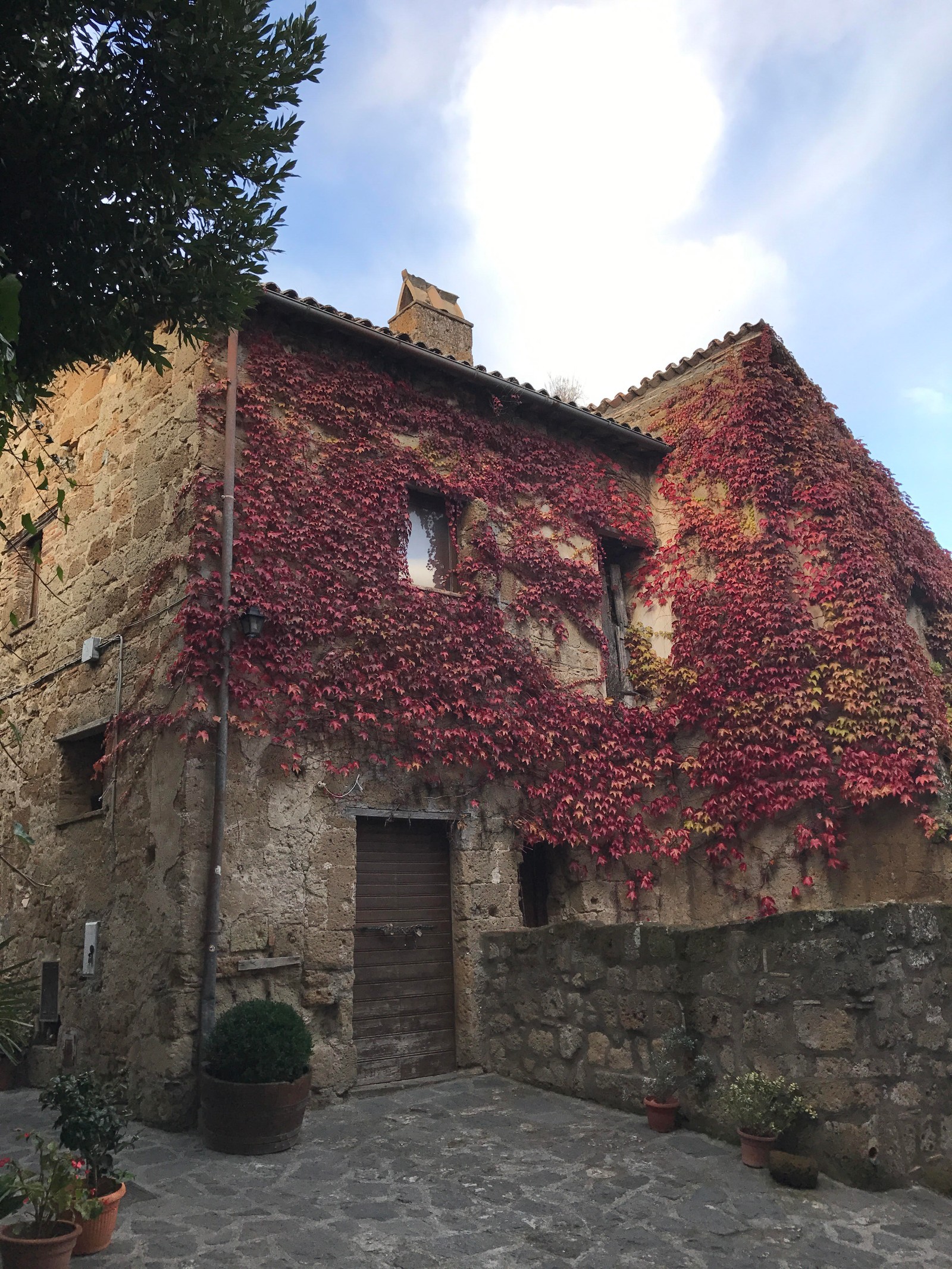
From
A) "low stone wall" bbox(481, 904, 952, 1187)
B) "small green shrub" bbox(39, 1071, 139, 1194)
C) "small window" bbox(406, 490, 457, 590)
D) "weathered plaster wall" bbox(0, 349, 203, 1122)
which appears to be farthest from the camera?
"small window" bbox(406, 490, 457, 590)

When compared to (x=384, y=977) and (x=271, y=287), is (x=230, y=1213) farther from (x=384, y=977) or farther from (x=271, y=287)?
(x=271, y=287)

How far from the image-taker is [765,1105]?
483cm

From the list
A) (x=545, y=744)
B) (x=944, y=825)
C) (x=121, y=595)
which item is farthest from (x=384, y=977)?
(x=944, y=825)

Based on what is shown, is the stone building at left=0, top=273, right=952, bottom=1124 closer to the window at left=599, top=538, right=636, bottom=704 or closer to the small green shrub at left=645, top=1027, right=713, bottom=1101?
the window at left=599, top=538, right=636, bottom=704

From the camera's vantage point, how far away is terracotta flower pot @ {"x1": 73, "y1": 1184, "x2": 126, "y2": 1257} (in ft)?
12.8

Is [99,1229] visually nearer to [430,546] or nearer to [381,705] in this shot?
[381,705]

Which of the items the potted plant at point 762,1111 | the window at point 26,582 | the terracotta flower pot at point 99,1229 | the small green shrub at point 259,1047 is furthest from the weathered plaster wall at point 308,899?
the window at point 26,582

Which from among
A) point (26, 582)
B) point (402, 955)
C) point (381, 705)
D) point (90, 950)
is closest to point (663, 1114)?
point (402, 955)

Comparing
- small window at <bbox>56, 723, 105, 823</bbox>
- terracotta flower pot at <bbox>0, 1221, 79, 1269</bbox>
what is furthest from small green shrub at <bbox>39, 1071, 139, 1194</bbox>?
small window at <bbox>56, 723, 105, 823</bbox>

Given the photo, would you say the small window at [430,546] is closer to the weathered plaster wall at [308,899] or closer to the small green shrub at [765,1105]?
the weathered plaster wall at [308,899]

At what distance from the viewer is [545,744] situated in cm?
848

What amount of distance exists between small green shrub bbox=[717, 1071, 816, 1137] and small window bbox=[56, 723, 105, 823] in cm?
575

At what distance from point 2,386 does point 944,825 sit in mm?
7346

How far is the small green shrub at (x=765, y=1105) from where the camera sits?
4770 mm
